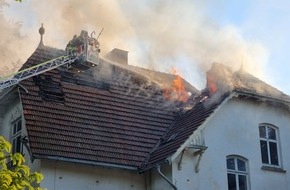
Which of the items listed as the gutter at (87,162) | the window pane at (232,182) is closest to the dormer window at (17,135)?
the gutter at (87,162)

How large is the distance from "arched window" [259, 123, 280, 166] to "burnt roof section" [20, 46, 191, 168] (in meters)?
3.13

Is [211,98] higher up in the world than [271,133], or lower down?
higher up

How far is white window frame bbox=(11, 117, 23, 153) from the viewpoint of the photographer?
57.0 feet

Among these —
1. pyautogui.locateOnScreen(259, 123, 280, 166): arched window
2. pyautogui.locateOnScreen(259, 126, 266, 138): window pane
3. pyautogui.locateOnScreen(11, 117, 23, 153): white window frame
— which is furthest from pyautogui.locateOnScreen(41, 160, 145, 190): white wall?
pyautogui.locateOnScreen(259, 126, 266, 138): window pane

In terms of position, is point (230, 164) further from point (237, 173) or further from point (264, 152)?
point (264, 152)

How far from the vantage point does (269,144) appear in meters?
18.3

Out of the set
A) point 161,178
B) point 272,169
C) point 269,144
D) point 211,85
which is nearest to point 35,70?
point 161,178

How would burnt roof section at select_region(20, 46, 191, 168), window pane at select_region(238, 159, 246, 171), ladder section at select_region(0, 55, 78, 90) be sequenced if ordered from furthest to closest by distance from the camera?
1. window pane at select_region(238, 159, 246, 171)
2. ladder section at select_region(0, 55, 78, 90)
3. burnt roof section at select_region(20, 46, 191, 168)

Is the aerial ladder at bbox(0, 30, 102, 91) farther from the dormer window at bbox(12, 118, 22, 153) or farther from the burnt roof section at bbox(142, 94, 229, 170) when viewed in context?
the burnt roof section at bbox(142, 94, 229, 170)

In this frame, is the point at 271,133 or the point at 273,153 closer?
the point at 273,153

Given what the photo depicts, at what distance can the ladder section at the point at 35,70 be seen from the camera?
54.1ft

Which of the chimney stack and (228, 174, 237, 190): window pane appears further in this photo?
the chimney stack

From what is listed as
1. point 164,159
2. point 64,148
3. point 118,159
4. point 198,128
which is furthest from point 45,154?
point 198,128

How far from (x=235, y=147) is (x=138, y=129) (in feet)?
10.4
